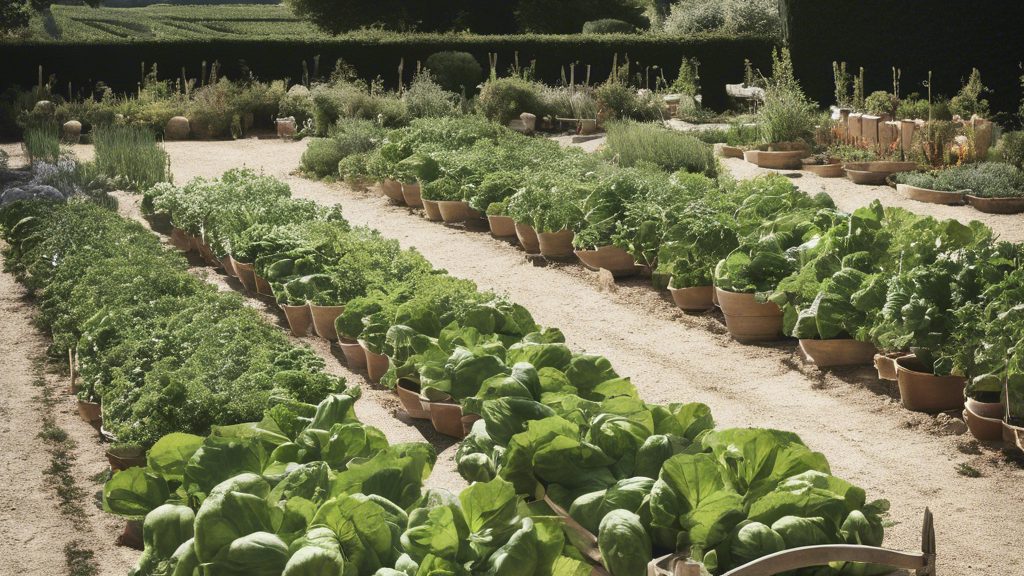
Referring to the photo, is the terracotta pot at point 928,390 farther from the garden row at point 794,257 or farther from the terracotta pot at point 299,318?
the terracotta pot at point 299,318

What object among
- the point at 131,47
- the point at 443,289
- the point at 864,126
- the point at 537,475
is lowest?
the point at 537,475

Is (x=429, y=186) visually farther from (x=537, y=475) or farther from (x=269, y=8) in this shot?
(x=269, y=8)

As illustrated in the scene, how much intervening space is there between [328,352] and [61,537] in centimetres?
244

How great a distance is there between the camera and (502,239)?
910 centimetres

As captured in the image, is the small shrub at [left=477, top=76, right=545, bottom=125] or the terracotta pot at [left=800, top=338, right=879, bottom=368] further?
the small shrub at [left=477, top=76, right=545, bottom=125]

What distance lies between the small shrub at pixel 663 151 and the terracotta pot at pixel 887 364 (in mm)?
5843

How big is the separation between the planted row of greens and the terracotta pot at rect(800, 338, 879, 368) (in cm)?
193

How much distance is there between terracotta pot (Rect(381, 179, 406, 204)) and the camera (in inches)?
435

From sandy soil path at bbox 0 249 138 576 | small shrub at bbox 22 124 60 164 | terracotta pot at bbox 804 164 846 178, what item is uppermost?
small shrub at bbox 22 124 60 164

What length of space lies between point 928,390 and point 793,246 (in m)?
1.50

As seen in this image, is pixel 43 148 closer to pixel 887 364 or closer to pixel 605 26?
pixel 887 364

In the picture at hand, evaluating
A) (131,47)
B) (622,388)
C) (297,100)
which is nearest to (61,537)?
(622,388)

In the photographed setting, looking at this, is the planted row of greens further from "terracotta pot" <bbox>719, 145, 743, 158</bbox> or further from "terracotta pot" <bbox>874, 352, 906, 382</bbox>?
"terracotta pot" <bbox>719, 145, 743, 158</bbox>

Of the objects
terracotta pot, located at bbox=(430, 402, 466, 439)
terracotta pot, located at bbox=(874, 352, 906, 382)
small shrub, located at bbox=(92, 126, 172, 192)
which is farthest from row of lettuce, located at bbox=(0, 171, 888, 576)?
small shrub, located at bbox=(92, 126, 172, 192)
